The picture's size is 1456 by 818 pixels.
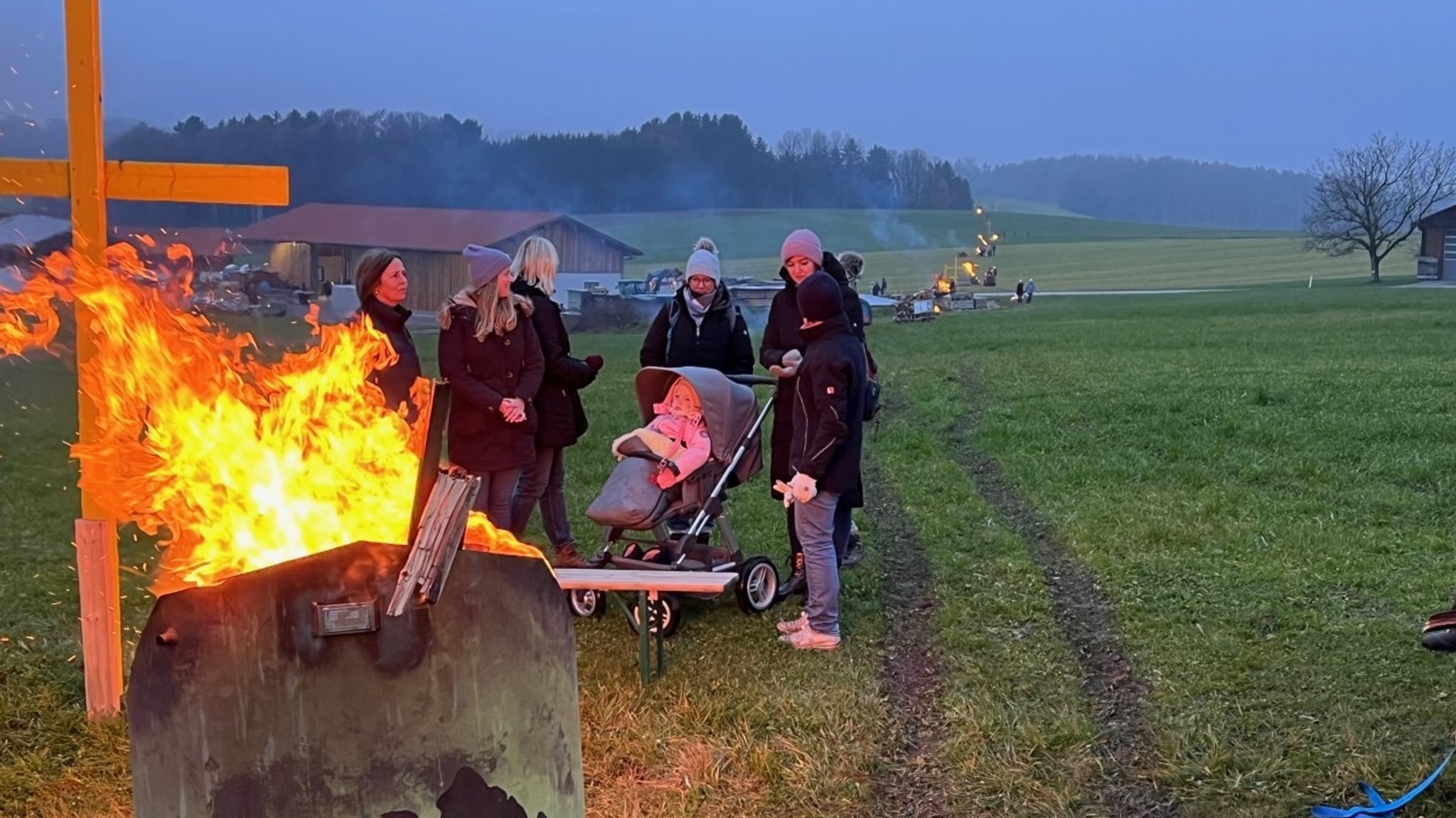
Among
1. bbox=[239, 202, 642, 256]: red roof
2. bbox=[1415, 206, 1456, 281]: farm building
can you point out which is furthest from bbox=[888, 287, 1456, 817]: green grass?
bbox=[1415, 206, 1456, 281]: farm building

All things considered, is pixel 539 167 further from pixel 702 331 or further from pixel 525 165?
pixel 702 331

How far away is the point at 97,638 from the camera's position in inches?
189

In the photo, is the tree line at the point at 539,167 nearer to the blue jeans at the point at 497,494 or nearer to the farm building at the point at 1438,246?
the blue jeans at the point at 497,494

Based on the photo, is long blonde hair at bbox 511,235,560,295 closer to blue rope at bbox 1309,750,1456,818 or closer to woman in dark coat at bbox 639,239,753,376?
woman in dark coat at bbox 639,239,753,376

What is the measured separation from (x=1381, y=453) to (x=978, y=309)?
34.0 metres

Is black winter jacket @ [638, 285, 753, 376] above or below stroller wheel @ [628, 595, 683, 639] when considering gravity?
A: above

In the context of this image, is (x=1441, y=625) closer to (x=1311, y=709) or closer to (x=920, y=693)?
(x=1311, y=709)

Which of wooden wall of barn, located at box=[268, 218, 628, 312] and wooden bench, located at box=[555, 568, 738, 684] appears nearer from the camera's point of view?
wooden bench, located at box=[555, 568, 738, 684]

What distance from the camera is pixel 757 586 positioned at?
21.0ft

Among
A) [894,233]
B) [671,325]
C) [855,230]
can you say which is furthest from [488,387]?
[894,233]

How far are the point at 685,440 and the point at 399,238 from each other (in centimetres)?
2149

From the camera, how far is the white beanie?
22.7ft

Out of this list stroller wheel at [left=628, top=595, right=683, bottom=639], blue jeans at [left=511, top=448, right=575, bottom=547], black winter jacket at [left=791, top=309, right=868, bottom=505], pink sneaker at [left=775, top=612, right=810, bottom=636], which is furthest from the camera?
blue jeans at [left=511, top=448, right=575, bottom=547]

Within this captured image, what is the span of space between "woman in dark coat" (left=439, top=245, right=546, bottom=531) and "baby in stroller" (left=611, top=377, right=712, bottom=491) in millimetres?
546
